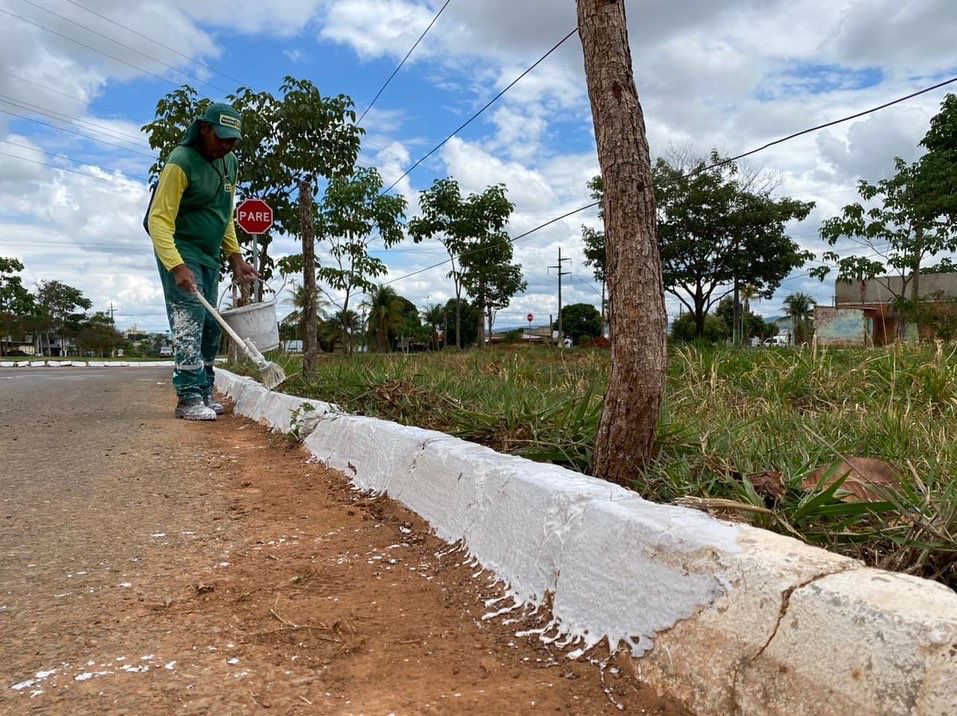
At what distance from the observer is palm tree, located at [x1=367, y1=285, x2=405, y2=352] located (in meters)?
47.2

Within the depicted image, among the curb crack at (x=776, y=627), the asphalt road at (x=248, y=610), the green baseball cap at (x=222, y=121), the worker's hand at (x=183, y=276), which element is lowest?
the asphalt road at (x=248, y=610)

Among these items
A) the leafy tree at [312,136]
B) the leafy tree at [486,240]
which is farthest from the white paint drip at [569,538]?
the leafy tree at [486,240]

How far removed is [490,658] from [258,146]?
12.7 m

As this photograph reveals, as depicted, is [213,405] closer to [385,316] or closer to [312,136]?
[312,136]

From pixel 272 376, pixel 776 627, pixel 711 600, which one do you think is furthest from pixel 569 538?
pixel 272 376

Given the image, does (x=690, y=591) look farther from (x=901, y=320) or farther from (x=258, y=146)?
(x=258, y=146)

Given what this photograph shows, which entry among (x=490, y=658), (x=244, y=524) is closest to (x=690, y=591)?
(x=490, y=658)

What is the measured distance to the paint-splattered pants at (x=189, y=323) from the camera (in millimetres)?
5582

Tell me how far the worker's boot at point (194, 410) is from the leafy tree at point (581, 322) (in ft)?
226

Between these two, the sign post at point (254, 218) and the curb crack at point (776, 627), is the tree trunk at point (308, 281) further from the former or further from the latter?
the curb crack at point (776, 627)

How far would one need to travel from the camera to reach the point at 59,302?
204 ft

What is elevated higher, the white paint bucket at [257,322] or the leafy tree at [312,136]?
the leafy tree at [312,136]

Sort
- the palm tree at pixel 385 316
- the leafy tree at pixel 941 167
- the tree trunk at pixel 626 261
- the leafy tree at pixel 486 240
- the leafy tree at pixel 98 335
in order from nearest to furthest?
the tree trunk at pixel 626 261
the leafy tree at pixel 941 167
the leafy tree at pixel 486 240
the palm tree at pixel 385 316
the leafy tree at pixel 98 335

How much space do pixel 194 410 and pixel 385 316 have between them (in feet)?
139
